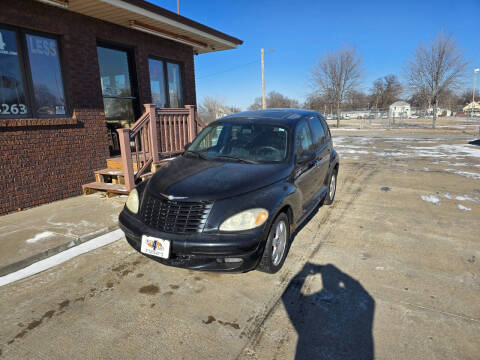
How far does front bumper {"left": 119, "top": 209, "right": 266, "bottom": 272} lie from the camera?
102 inches

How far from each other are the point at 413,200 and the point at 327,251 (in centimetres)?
310

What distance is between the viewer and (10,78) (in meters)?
5.28

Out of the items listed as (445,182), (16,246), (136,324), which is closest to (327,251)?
(136,324)

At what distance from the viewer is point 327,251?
12.0 ft

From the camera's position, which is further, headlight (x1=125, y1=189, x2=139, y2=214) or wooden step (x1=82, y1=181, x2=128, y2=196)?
wooden step (x1=82, y1=181, x2=128, y2=196)

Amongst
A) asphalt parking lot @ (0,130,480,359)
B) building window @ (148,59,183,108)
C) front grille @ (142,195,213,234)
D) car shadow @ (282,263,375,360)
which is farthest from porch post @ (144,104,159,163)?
car shadow @ (282,263,375,360)

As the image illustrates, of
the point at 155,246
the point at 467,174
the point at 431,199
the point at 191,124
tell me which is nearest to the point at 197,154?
the point at 155,246

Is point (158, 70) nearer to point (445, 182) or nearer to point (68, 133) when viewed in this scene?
point (68, 133)

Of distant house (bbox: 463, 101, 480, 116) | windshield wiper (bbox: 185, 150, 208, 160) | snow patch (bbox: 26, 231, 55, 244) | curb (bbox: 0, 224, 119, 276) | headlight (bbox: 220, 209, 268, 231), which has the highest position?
distant house (bbox: 463, 101, 480, 116)

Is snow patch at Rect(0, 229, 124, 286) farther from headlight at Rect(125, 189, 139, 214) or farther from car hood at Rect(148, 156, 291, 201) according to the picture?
car hood at Rect(148, 156, 291, 201)

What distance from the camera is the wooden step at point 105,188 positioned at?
5832 millimetres

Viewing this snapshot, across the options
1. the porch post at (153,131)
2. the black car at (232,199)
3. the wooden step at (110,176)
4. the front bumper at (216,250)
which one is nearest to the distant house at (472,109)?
the porch post at (153,131)

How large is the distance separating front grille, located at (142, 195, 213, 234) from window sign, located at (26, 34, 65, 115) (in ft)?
14.8

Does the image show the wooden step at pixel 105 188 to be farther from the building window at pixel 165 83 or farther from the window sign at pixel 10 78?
the building window at pixel 165 83
